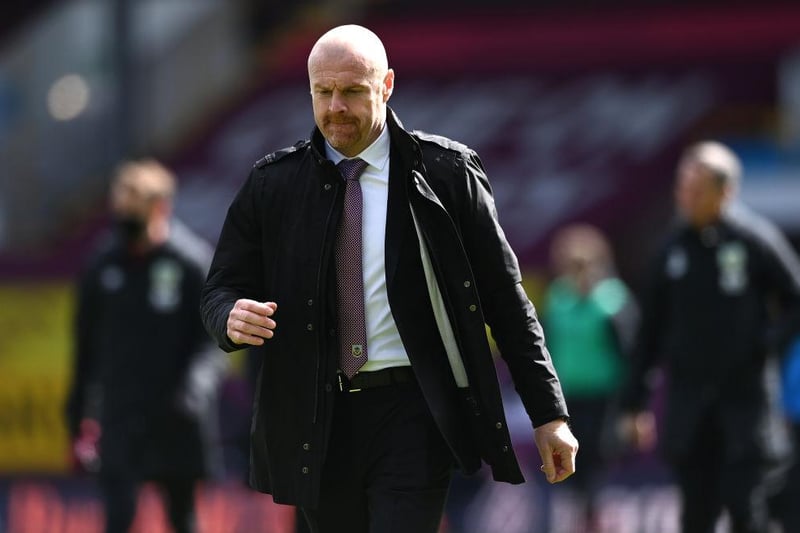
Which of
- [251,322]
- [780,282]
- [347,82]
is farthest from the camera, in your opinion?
[780,282]

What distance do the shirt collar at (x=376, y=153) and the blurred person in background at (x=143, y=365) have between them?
3.86 meters

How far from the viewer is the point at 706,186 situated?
27.0 feet

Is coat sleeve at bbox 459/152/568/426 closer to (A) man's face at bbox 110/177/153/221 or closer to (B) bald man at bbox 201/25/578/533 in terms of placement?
(B) bald man at bbox 201/25/578/533

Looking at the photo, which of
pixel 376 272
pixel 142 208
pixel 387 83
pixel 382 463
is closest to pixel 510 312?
pixel 376 272

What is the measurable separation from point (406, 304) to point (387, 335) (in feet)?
0.36

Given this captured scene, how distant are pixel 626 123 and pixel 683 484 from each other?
8522mm

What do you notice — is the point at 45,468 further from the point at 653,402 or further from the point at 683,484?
the point at 683,484

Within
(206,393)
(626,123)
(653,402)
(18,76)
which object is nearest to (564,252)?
(653,402)

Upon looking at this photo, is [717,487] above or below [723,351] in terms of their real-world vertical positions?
below

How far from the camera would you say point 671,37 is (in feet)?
56.0

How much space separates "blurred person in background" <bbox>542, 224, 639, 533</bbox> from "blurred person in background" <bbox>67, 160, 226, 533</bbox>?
3.18 meters

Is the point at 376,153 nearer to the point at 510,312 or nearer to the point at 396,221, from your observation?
the point at 396,221

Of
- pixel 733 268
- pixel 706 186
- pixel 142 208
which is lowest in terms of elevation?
pixel 733 268

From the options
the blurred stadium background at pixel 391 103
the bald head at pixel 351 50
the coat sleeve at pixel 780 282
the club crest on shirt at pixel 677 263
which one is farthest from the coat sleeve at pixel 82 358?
the bald head at pixel 351 50
